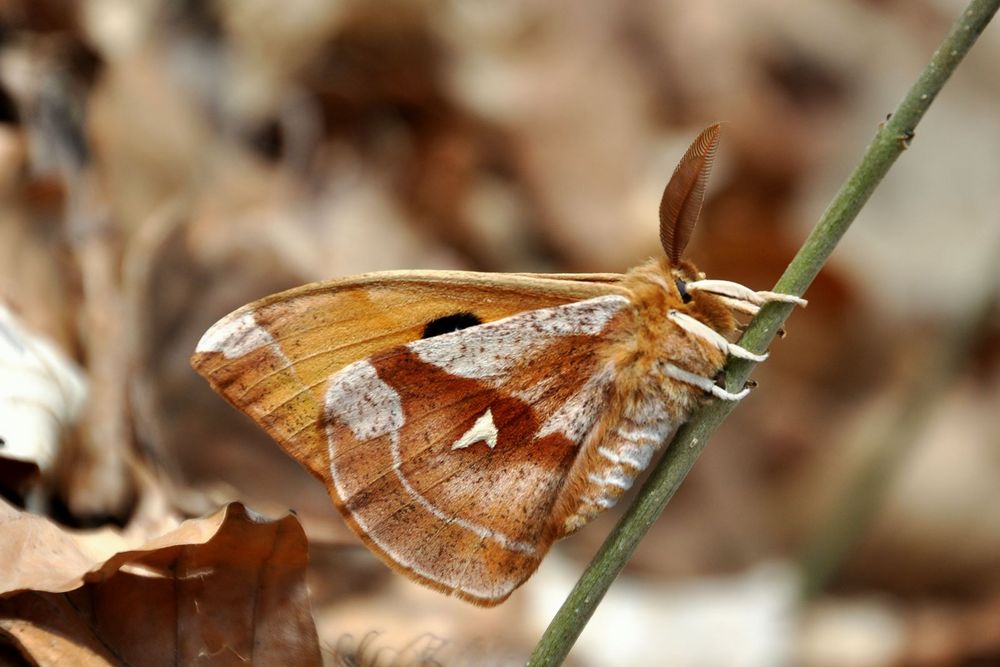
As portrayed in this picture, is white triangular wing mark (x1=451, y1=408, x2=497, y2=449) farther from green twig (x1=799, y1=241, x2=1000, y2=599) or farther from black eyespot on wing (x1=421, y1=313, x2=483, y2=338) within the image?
green twig (x1=799, y1=241, x2=1000, y2=599)

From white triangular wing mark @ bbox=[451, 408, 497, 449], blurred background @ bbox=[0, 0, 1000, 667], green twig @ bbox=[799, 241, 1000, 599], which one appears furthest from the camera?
green twig @ bbox=[799, 241, 1000, 599]

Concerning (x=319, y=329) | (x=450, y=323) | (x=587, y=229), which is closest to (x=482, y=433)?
(x=450, y=323)

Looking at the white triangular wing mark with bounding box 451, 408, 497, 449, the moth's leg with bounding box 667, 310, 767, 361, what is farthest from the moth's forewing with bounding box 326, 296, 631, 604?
the moth's leg with bounding box 667, 310, 767, 361

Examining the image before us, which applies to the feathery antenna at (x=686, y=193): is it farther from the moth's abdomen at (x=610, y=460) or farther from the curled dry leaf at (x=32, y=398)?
the curled dry leaf at (x=32, y=398)

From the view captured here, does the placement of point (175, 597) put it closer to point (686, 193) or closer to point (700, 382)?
point (700, 382)

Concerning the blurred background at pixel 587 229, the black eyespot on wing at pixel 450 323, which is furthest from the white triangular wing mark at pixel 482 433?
the blurred background at pixel 587 229
